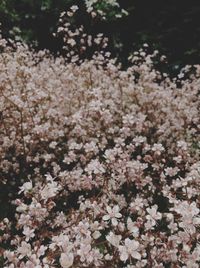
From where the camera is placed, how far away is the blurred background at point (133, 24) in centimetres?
1033

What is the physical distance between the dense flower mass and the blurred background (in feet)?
9.93

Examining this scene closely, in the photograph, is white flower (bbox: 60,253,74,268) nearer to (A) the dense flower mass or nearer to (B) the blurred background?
(A) the dense flower mass

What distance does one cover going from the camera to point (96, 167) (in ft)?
12.5

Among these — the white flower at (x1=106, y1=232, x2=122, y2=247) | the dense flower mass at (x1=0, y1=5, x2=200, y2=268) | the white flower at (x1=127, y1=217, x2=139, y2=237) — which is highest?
the white flower at (x1=106, y1=232, x2=122, y2=247)

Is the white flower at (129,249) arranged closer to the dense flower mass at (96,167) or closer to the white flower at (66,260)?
the dense flower mass at (96,167)

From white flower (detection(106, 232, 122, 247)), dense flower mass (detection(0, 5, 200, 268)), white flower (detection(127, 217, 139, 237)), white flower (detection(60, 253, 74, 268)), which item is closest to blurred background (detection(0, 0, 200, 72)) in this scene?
dense flower mass (detection(0, 5, 200, 268))

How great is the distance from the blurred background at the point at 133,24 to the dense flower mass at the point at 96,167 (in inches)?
119

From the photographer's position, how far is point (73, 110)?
6.08 metres

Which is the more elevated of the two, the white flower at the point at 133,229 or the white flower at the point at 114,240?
the white flower at the point at 114,240

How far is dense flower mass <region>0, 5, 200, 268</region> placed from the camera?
3223 millimetres

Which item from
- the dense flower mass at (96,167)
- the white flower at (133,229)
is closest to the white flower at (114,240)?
the dense flower mass at (96,167)

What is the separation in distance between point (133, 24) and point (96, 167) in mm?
7612

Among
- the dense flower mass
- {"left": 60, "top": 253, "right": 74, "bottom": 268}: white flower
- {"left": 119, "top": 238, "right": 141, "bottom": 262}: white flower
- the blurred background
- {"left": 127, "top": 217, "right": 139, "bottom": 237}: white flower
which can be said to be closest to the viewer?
{"left": 60, "top": 253, "right": 74, "bottom": 268}: white flower

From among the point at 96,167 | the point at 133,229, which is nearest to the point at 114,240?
the point at 133,229
